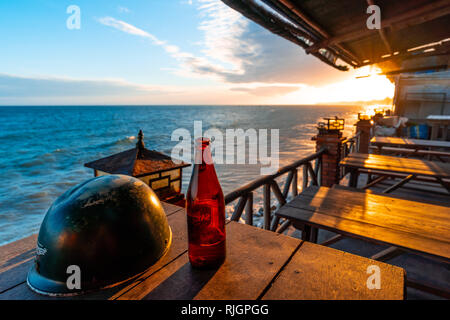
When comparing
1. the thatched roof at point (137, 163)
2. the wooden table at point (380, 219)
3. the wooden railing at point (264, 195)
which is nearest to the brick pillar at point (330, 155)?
the wooden railing at point (264, 195)

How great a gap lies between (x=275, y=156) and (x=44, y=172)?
1997cm

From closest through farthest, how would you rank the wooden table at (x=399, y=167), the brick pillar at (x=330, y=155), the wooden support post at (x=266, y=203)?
the wooden support post at (x=266, y=203)
the wooden table at (x=399, y=167)
the brick pillar at (x=330, y=155)

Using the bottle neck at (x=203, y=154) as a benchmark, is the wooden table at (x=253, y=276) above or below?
below

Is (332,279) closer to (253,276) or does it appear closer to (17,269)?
(253,276)

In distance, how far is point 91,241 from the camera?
866 millimetres

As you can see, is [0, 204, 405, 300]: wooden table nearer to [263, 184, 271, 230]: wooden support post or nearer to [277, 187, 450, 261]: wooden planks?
[277, 187, 450, 261]: wooden planks

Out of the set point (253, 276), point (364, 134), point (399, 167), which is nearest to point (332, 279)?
point (253, 276)

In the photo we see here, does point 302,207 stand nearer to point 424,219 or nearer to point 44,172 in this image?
point 424,219

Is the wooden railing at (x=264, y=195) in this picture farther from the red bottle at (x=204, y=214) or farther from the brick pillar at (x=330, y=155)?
the red bottle at (x=204, y=214)

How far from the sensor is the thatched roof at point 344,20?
Answer: 10.2 ft

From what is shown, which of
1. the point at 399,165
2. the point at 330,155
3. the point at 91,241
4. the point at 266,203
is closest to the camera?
the point at 91,241

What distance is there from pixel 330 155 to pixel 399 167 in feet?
4.34

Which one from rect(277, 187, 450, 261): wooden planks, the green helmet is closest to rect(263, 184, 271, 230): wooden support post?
rect(277, 187, 450, 261): wooden planks

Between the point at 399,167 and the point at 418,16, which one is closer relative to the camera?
→ the point at 418,16
